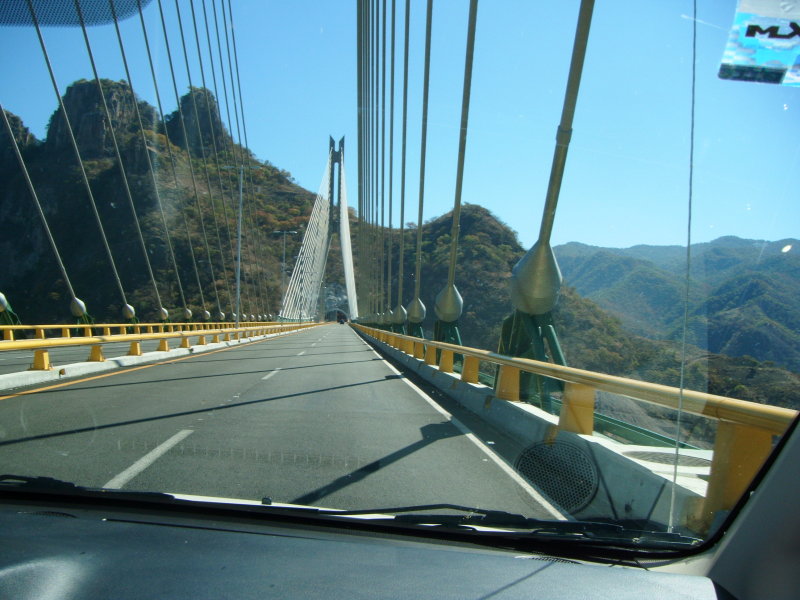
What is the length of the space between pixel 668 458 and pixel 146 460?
418 centimetres

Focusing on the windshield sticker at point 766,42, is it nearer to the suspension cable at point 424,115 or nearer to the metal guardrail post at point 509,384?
the metal guardrail post at point 509,384

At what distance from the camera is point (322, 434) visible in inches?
264

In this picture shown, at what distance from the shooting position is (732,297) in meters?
3.51

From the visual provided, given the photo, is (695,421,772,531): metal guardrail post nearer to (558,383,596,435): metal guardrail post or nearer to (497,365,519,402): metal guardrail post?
(558,383,596,435): metal guardrail post

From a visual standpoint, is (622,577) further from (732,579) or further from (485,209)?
(485,209)

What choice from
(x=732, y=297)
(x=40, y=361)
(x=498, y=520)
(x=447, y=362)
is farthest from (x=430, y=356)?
Answer: (x=498, y=520)

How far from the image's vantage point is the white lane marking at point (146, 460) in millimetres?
4543

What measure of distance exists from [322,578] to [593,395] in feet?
12.5

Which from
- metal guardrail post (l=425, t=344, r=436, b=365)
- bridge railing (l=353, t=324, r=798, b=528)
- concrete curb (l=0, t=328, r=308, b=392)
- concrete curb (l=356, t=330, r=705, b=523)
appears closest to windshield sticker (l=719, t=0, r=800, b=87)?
bridge railing (l=353, t=324, r=798, b=528)

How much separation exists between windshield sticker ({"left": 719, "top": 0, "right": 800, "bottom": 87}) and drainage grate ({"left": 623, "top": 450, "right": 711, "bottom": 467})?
2334mm

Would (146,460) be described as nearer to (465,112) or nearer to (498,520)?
(498,520)

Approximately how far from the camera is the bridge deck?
4527mm

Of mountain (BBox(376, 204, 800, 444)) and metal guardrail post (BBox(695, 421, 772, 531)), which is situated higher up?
mountain (BBox(376, 204, 800, 444))

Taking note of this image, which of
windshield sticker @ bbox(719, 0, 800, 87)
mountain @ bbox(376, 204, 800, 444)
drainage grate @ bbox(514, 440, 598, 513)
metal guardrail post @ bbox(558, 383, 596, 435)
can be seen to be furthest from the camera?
metal guardrail post @ bbox(558, 383, 596, 435)
